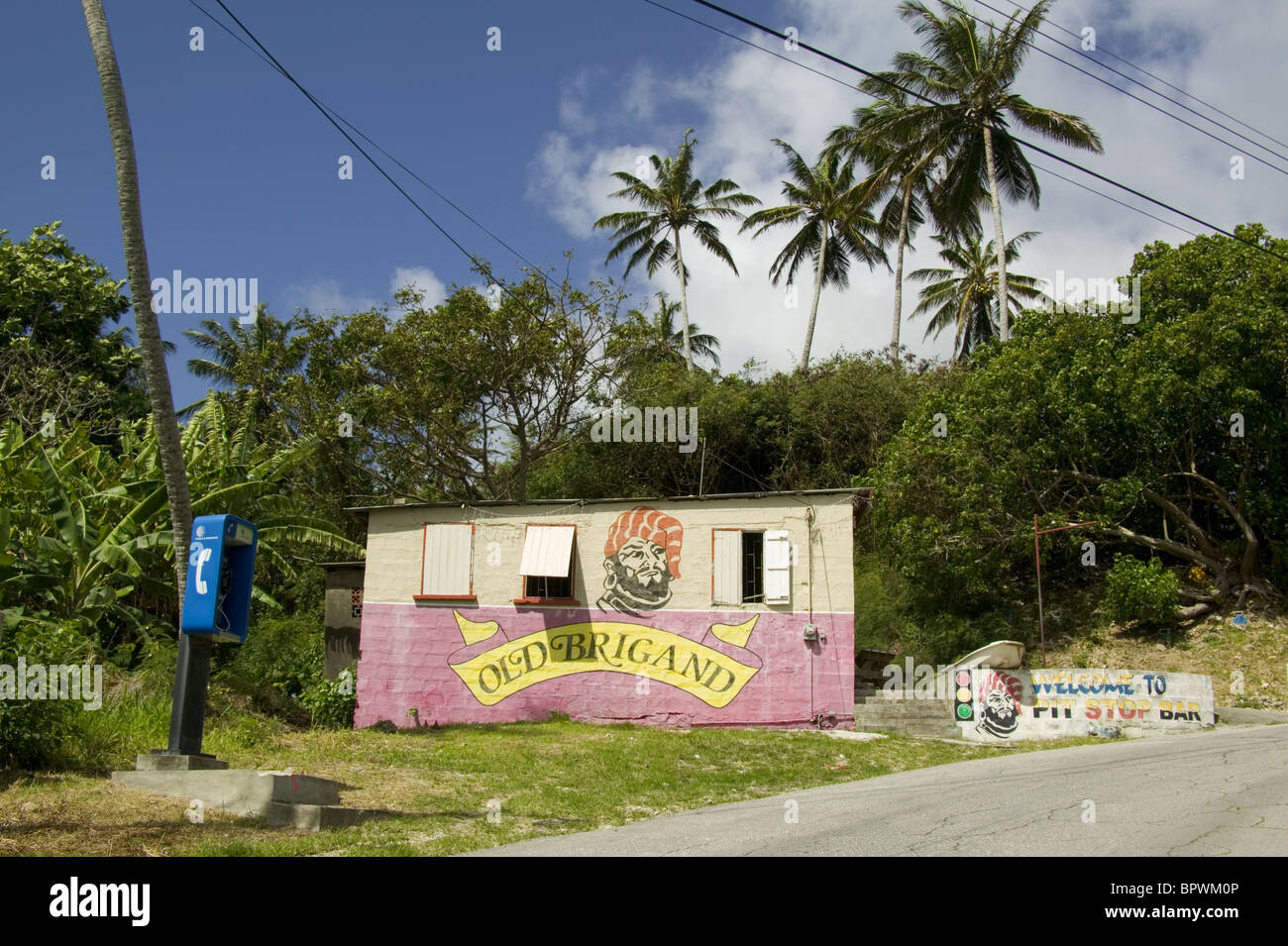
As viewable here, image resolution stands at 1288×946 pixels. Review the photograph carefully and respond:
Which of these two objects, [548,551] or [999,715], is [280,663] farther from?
[999,715]

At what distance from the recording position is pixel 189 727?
950 cm

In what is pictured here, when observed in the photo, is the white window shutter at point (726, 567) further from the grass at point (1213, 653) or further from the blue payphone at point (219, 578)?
the blue payphone at point (219, 578)

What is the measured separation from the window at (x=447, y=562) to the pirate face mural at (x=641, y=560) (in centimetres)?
298

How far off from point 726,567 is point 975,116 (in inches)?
733

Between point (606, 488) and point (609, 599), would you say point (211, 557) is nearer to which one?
point (609, 599)

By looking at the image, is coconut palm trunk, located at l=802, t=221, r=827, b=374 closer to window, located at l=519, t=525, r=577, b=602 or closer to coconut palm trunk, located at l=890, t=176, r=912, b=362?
coconut palm trunk, located at l=890, t=176, r=912, b=362

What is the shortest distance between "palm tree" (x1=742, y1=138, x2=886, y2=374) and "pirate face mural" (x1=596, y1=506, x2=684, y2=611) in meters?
21.9

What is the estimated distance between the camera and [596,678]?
20.6 metres

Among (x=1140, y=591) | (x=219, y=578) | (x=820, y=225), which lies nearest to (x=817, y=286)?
(x=820, y=225)

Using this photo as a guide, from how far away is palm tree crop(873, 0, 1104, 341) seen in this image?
30797 millimetres

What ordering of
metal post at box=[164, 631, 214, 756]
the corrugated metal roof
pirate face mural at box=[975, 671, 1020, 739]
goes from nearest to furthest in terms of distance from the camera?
1. metal post at box=[164, 631, 214, 756]
2. pirate face mural at box=[975, 671, 1020, 739]
3. the corrugated metal roof

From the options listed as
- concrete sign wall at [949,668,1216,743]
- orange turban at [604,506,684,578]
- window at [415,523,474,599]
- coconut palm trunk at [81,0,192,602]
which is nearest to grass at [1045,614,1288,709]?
concrete sign wall at [949,668,1216,743]
